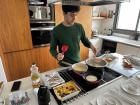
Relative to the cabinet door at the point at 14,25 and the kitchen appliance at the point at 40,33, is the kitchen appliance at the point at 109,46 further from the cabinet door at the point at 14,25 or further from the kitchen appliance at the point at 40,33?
the cabinet door at the point at 14,25

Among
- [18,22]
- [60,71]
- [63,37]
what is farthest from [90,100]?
[18,22]

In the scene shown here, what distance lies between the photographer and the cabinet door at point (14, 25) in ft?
5.89

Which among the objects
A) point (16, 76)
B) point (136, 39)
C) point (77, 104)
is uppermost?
point (136, 39)

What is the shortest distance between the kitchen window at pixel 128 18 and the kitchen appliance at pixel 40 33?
2.00 meters

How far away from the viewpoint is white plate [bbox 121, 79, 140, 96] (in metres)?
→ 0.92

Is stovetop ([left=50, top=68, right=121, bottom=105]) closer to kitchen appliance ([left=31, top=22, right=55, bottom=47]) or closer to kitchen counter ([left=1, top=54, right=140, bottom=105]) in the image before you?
kitchen counter ([left=1, top=54, right=140, bottom=105])

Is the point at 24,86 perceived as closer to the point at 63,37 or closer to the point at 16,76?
the point at 63,37

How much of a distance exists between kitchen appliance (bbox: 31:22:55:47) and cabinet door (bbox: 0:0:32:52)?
4.1 inches

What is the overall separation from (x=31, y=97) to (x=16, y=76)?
1.51m

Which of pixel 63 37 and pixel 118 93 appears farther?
pixel 63 37

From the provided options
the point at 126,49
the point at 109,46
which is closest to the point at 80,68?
the point at 126,49

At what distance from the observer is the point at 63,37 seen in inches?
56.2

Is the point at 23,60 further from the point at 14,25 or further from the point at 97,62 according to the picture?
the point at 97,62

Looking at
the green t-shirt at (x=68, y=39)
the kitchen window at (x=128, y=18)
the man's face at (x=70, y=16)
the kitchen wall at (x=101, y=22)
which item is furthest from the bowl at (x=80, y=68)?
the kitchen wall at (x=101, y=22)
